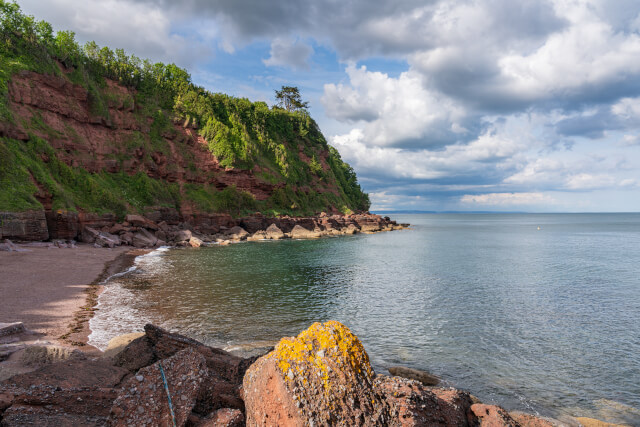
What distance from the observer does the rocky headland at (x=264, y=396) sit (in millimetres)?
4051

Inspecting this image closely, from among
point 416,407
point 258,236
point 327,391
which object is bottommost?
point 258,236

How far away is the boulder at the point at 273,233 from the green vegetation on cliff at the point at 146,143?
581cm

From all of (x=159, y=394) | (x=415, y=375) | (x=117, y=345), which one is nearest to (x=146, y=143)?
(x=117, y=345)

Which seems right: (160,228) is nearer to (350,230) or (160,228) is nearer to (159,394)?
(350,230)

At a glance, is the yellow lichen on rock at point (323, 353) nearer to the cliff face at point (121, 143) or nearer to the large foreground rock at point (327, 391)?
the large foreground rock at point (327, 391)

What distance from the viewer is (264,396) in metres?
4.21

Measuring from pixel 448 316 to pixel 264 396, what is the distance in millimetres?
13146

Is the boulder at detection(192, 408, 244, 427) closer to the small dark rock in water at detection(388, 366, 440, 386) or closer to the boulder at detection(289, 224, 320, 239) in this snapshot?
the small dark rock in water at detection(388, 366, 440, 386)

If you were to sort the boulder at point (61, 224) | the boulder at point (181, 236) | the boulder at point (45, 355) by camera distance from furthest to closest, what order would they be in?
the boulder at point (181, 236)
the boulder at point (61, 224)
the boulder at point (45, 355)

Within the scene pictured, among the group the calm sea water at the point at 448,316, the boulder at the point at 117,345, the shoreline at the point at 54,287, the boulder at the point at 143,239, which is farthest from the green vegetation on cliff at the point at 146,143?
the boulder at the point at 117,345

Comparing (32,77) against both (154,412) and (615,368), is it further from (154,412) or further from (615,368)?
(615,368)

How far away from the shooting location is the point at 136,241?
120 feet

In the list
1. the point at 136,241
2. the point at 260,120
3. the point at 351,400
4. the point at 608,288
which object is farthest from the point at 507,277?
the point at 260,120

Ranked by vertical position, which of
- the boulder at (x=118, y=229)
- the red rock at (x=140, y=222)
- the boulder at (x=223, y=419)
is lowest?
the boulder at (x=223, y=419)
